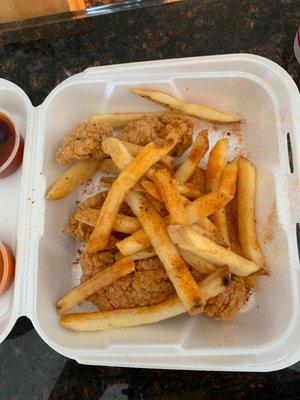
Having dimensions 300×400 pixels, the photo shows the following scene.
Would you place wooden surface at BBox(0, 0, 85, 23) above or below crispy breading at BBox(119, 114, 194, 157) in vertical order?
above

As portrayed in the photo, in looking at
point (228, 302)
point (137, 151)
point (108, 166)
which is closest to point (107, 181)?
point (108, 166)

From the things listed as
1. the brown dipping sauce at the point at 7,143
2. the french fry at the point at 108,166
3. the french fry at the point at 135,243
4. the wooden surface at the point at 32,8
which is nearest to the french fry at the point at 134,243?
the french fry at the point at 135,243

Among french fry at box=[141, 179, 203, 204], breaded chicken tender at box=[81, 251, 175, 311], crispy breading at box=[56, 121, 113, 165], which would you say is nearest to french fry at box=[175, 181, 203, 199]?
french fry at box=[141, 179, 203, 204]

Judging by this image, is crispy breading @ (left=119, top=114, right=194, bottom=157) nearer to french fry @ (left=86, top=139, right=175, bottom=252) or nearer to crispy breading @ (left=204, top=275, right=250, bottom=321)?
french fry @ (left=86, top=139, right=175, bottom=252)

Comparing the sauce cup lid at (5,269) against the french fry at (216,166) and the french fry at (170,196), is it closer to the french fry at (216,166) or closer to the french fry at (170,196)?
the french fry at (170,196)

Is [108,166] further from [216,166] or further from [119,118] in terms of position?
[216,166]
